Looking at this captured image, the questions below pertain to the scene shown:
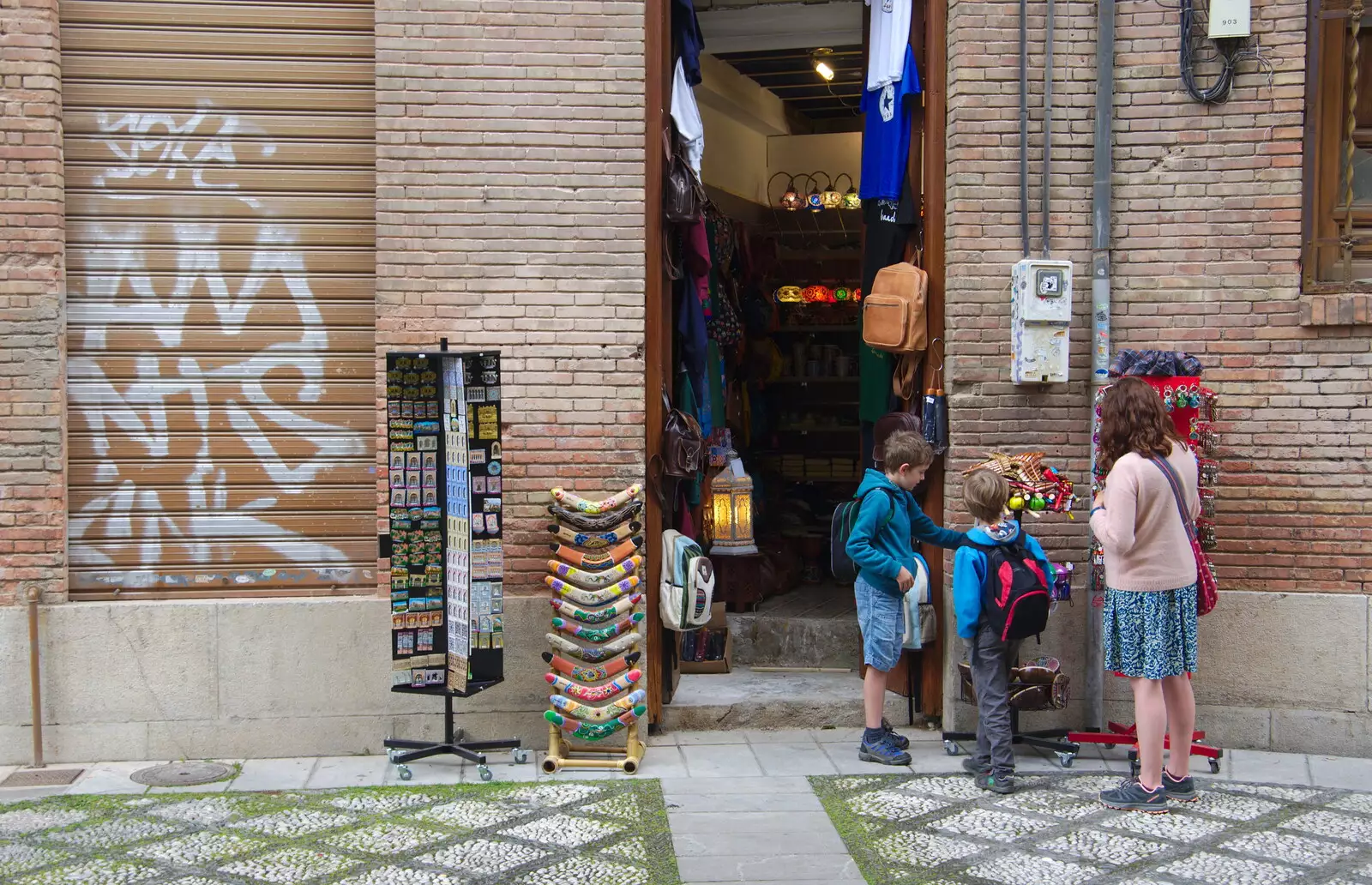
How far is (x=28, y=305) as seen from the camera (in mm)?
6574

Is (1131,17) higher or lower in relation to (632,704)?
higher

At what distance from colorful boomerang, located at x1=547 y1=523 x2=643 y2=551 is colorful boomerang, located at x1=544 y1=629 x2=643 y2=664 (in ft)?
1.57

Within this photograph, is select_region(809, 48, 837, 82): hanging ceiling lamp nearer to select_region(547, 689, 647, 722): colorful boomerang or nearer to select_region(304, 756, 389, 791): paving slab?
select_region(547, 689, 647, 722): colorful boomerang

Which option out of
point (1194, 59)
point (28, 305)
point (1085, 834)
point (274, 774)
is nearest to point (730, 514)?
point (274, 774)

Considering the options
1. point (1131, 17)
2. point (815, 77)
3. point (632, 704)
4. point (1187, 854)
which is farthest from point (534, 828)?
point (815, 77)

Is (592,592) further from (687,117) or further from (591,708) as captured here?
(687,117)

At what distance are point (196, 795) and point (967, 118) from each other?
17.3 ft

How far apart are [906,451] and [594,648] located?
1864 millimetres

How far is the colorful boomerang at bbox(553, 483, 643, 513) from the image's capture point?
6426 mm

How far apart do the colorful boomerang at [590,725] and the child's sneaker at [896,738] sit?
133 centimetres

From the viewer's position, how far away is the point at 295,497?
22.8 ft

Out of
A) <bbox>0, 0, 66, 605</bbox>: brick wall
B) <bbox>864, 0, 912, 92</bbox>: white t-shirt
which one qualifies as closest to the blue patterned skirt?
<bbox>864, 0, 912, 92</bbox>: white t-shirt

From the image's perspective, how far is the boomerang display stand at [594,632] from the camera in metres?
6.38

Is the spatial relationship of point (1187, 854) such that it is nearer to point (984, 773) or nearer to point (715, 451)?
point (984, 773)
